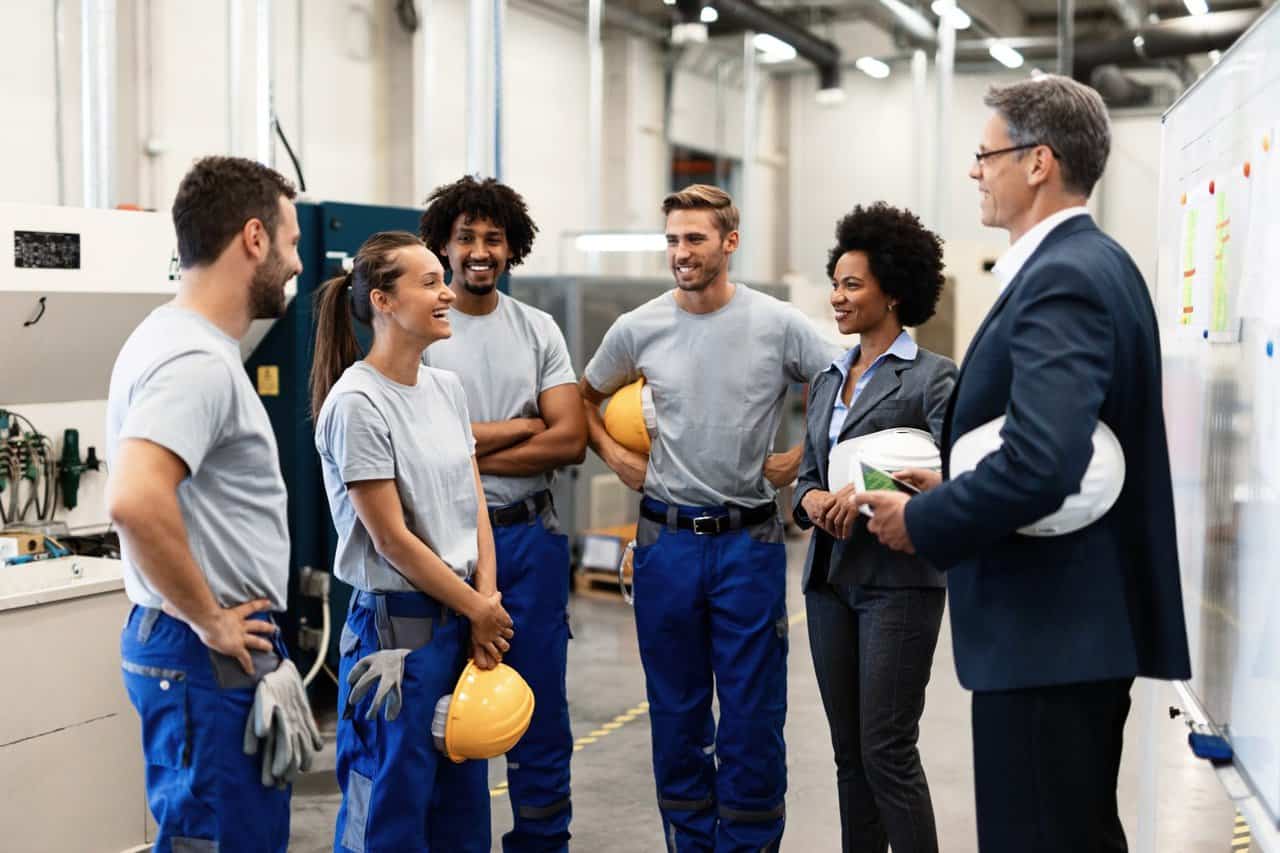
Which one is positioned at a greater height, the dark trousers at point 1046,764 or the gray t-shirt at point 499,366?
the gray t-shirt at point 499,366

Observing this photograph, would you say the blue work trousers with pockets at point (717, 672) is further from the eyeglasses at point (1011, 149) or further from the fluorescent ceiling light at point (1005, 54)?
the fluorescent ceiling light at point (1005, 54)

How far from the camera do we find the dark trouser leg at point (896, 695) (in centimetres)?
237

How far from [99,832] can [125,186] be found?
4.31 m

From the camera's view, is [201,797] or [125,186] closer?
[201,797]

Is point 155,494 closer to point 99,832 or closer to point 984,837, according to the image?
point 984,837

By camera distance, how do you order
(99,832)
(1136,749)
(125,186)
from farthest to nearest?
1. (125,186)
2. (1136,749)
3. (99,832)

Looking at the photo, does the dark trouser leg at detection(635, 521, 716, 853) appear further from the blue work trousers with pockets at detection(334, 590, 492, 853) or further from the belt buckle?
the blue work trousers with pockets at detection(334, 590, 492, 853)

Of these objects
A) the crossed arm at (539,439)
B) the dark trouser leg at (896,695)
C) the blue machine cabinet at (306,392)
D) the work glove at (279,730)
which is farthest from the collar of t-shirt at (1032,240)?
the blue machine cabinet at (306,392)

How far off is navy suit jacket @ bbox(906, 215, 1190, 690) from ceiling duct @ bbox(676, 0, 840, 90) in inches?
284

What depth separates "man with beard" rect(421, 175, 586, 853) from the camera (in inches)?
110

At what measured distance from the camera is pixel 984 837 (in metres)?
1.75

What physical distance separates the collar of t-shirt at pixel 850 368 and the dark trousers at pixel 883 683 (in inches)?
12.6

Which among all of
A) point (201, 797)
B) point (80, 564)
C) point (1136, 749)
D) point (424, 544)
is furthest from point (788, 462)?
point (1136, 749)

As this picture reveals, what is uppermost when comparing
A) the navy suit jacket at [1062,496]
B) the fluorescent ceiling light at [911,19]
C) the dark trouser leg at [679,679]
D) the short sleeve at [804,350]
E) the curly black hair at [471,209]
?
the fluorescent ceiling light at [911,19]
